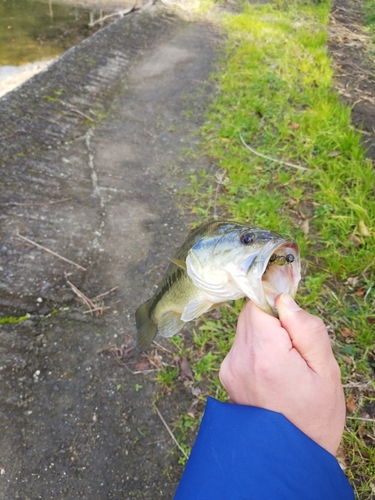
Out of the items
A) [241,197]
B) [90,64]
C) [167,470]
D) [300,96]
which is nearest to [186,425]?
[167,470]

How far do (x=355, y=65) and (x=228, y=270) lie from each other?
629 cm

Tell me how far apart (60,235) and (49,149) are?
1.41 metres

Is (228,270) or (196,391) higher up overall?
(228,270)

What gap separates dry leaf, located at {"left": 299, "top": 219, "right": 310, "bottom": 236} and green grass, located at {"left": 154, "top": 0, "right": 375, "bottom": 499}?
0.01m

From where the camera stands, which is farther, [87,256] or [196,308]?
[87,256]

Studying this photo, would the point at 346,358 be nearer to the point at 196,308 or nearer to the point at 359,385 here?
the point at 359,385

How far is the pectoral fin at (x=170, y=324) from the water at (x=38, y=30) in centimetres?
657

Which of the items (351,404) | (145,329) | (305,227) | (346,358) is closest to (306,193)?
(305,227)

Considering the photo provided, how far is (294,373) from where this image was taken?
146cm

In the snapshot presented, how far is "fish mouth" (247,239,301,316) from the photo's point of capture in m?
1.49

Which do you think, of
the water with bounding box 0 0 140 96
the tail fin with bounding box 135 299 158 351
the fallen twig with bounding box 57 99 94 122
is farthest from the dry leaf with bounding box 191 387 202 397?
the water with bounding box 0 0 140 96

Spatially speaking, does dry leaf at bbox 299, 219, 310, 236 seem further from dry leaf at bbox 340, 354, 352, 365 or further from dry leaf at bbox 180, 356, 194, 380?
dry leaf at bbox 180, 356, 194, 380

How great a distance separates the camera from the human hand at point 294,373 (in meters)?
1.44

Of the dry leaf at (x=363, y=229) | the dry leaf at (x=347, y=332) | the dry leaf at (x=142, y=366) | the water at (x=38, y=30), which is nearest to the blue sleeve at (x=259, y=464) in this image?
the dry leaf at (x=142, y=366)
